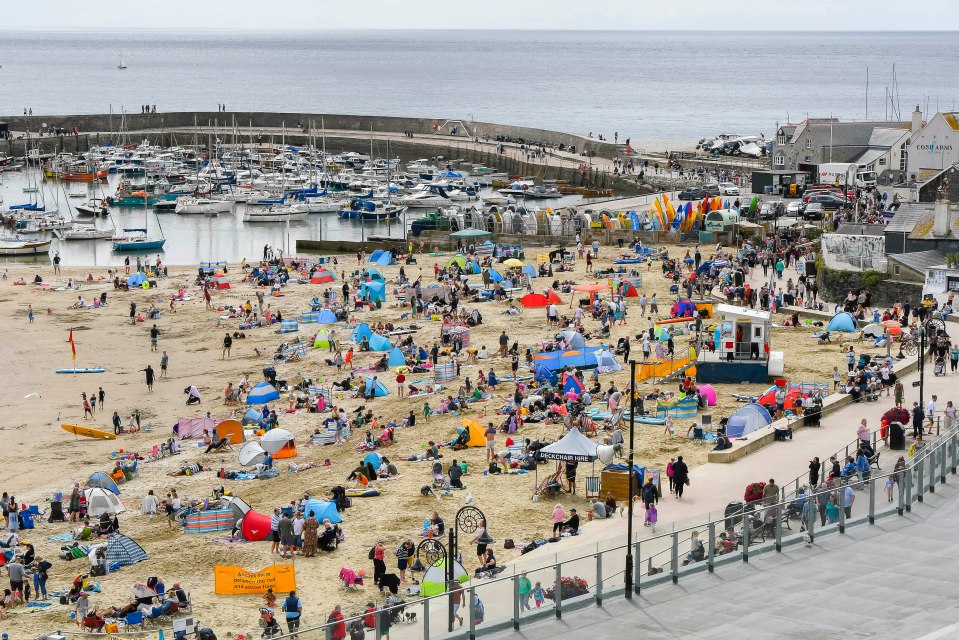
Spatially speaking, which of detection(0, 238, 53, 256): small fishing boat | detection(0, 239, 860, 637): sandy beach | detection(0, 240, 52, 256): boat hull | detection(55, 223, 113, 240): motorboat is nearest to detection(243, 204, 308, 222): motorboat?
detection(55, 223, 113, 240): motorboat

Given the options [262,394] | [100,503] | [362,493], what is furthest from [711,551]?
[262,394]

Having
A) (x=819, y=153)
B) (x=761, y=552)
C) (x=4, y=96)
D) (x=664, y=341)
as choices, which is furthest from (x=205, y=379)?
(x=4, y=96)

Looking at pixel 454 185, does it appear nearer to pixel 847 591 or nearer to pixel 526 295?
pixel 526 295

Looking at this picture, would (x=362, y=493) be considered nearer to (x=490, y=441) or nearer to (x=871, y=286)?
(x=490, y=441)

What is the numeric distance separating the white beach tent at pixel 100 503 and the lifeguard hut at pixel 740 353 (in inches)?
571

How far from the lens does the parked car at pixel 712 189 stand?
2673 inches

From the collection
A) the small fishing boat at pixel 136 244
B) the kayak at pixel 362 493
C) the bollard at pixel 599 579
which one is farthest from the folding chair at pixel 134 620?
the small fishing boat at pixel 136 244

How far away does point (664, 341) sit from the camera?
36312 mm

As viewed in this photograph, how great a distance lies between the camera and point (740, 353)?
3259cm

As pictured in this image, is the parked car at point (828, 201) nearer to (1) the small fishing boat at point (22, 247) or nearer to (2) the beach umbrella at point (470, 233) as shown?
(2) the beach umbrella at point (470, 233)

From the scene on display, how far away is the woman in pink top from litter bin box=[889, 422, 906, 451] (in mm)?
6633

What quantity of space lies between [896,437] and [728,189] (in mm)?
44926

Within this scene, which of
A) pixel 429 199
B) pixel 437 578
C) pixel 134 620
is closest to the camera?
pixel 437 578

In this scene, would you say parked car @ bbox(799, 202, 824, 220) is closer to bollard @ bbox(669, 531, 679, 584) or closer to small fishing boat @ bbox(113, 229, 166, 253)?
small fishing boat @ bbox(113, 229, 166, 253)
